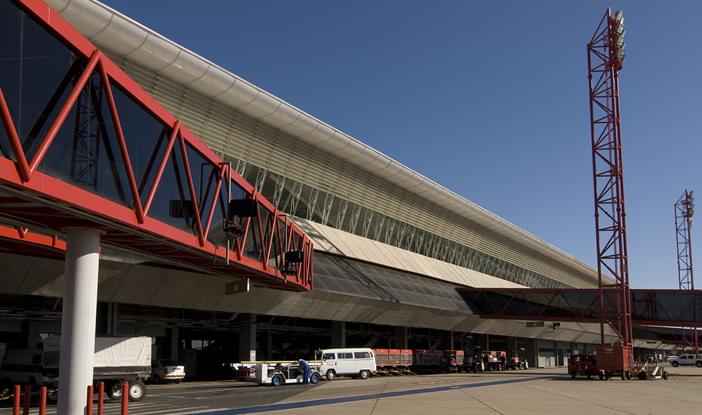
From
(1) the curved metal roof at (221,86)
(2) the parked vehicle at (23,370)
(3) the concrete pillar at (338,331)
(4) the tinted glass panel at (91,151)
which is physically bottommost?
(2) the parked vehicle at (23,370)

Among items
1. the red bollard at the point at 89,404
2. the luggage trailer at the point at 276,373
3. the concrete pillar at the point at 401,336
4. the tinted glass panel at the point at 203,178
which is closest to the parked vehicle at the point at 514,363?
the concrete pillar at the point at 401,336

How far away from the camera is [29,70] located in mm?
14680

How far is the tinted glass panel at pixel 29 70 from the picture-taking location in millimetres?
14055

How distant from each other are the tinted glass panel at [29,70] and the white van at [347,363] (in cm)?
4056

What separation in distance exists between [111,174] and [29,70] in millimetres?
3785

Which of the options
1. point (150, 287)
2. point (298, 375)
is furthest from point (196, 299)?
point (298, 375)

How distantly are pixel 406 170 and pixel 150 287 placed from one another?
Answer: 3490 centimetres

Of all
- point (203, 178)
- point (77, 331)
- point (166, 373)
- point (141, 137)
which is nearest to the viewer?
point (77, 331)

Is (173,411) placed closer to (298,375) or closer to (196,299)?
(196,299)

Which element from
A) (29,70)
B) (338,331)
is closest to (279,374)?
(338,331)

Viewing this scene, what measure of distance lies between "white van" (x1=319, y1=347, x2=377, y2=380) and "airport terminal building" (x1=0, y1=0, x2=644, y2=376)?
312 cm

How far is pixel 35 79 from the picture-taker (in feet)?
48.6

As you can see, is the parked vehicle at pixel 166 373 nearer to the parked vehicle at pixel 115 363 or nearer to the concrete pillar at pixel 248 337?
the concrete pillar at pixel 248 337

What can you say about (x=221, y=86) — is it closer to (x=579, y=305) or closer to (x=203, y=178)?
(x=203, y=178)
